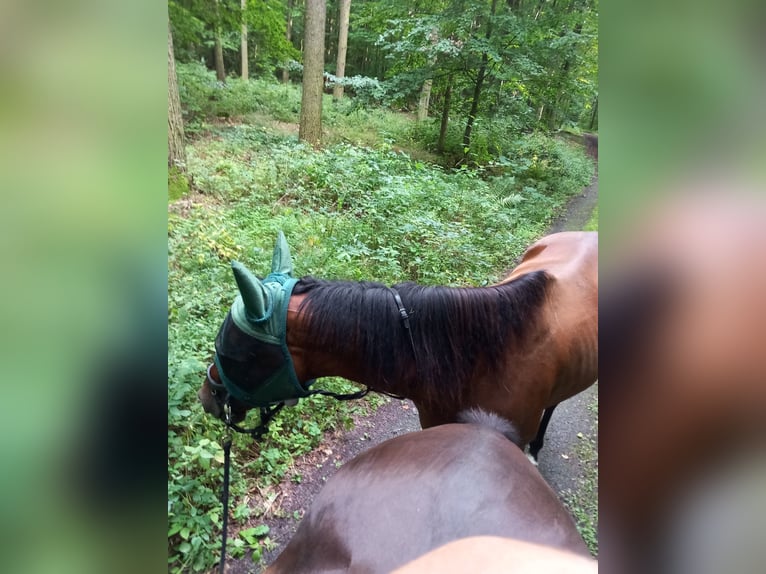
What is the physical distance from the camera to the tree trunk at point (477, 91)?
445 centimetres

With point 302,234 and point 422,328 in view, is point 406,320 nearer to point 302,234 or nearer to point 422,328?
point 422,328

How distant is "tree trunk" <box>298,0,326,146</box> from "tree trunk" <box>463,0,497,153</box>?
2381 mm

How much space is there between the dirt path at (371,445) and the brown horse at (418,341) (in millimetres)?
586

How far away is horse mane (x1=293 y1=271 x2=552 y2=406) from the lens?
72.1 inches

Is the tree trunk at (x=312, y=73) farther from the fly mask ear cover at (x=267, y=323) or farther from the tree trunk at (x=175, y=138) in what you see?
the fly mask ear cover at (x=267, y=323)

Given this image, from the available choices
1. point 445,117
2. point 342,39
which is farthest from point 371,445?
point 342,39

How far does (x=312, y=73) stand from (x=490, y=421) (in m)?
6.52

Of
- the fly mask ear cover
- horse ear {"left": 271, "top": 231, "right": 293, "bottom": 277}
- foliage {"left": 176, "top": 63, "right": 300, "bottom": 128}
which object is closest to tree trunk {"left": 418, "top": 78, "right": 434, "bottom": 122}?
foliage {"left": 176, "top": 63, "right": 300, "bottom": 128}
